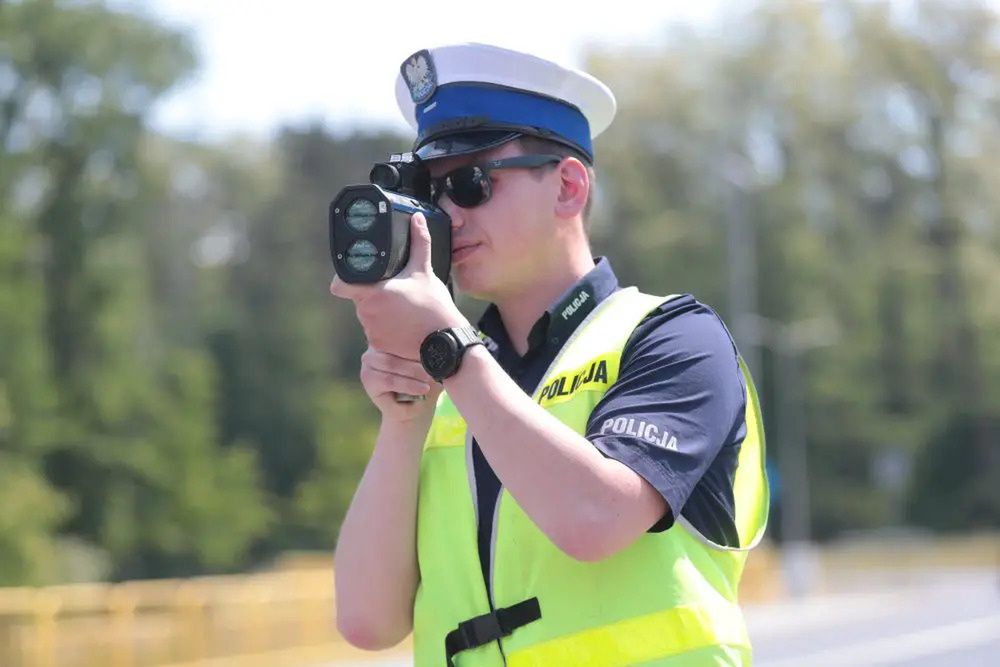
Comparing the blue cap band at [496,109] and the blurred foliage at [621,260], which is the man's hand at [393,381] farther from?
the blurred foliage at [621,260]

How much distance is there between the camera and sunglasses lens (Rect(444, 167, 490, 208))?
281 centimetres

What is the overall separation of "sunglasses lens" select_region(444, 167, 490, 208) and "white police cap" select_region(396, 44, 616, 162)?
0.04 meters

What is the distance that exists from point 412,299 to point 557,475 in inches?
14.0

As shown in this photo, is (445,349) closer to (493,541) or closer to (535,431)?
(535,431)

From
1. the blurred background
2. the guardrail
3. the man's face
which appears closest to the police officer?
the man's face

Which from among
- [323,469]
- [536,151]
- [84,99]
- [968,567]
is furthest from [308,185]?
[536,151]

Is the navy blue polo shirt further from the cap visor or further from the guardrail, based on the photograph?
the guardrail

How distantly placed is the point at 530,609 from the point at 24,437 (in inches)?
1331

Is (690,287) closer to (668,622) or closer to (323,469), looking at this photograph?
(323,469)

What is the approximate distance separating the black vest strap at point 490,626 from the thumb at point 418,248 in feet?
1.83

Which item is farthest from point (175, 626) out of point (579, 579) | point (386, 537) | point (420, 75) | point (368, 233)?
point (368, 233)

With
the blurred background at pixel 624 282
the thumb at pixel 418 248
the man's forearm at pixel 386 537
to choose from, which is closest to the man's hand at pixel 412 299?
the thumb at pixel 418 248

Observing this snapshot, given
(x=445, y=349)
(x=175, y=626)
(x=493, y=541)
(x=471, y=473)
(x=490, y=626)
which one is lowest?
(x=490, y=626)

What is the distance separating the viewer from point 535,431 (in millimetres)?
2465
